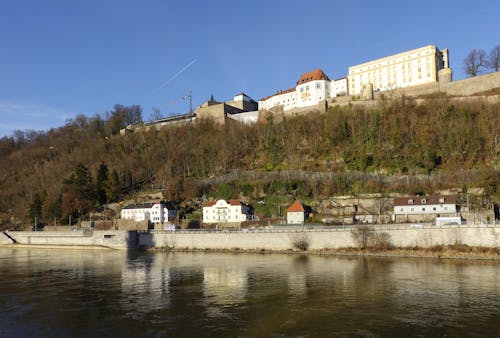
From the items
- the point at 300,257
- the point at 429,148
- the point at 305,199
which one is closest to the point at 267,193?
the point at 305,199

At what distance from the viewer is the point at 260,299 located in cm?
2302

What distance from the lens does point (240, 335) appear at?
17188 millimetres

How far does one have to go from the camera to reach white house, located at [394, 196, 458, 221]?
1690 inches

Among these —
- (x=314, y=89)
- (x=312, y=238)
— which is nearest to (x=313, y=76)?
(x=314, y=89)

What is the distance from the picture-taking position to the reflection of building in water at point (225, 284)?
77.2ft

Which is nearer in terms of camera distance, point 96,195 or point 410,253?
point 410,253

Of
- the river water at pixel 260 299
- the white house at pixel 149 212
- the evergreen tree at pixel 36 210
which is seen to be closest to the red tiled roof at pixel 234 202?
the white house at pixel 149 212

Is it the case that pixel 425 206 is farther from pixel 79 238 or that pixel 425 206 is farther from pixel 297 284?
pixel 79 238

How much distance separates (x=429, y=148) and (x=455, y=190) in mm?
9825

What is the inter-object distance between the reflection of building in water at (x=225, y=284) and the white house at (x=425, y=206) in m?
21.1

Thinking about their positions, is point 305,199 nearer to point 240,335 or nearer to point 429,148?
point 429,148

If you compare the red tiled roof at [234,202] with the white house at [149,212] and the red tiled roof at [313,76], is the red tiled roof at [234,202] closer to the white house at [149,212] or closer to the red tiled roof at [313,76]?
the white house at [149,212]

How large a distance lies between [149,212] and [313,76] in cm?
3756

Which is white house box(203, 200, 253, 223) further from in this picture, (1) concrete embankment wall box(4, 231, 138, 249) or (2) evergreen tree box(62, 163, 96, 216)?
(2) evergreen tree box(62, 163, 96, 216)
